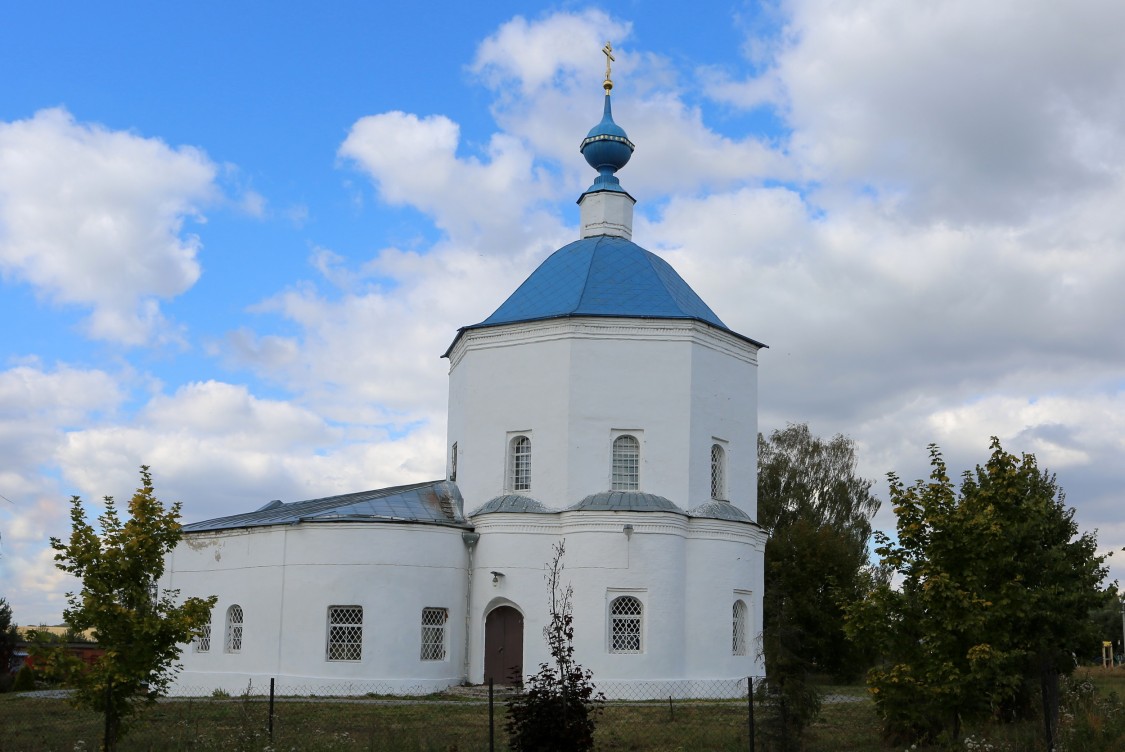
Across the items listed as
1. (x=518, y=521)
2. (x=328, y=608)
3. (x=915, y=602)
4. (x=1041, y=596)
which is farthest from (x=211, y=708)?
(x=1041, y=596)

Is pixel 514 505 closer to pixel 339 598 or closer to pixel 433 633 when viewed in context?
pixel 433 633

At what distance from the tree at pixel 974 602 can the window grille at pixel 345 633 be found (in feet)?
44.7

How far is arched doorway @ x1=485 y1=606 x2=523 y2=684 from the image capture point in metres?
26.2

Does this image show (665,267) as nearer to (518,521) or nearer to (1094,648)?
(518,521)

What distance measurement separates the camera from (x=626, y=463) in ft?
88.8

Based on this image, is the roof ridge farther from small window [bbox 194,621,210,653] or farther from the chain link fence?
small window [bbox 194,621,210,653]

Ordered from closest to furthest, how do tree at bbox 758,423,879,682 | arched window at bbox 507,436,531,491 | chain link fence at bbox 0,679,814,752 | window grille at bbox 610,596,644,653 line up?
chain link fence at bbox 0,679,814,752, window grille at bbox 610,596,644,653, arched window at bbox 507,436,531,491, tree at bbox 758,423,879,682

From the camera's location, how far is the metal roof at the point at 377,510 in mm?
26078

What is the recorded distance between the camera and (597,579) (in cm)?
2509

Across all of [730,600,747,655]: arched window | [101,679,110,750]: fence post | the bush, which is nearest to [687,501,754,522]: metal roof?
[730,600,747,655]: arched window

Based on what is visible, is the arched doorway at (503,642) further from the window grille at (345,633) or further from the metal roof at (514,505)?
the window grille at (345,633)

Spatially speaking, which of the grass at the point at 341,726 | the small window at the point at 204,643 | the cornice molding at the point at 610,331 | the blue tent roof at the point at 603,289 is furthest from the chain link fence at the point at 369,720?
the blue tent roof at the point at 603,289

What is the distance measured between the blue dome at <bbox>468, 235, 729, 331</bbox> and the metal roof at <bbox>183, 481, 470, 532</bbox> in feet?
15.0

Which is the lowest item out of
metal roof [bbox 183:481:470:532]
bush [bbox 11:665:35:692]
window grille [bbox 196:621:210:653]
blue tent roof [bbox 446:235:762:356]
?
bush [bbox 11:665:35:692]
